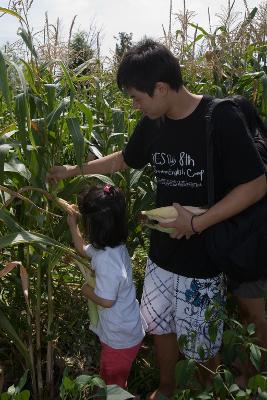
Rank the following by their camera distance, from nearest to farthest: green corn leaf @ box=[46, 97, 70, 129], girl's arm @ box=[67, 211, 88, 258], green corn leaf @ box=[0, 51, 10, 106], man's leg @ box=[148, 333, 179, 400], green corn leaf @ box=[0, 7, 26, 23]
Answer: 1. green corn leaf @ box=[0, 51, 10, 106]
2. green corn leaf @ box=[0, 7, 26, 23]
3. green corn leaf @ box=[46, 97, 70, 129]
4. girl's arm @ box=[67, 211, 88, 258]
5. man's leg @ box=[148, 333, 179, 400]

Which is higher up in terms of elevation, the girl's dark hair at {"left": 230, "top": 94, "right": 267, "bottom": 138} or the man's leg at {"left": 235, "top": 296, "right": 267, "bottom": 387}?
the girl's dark hair at {"left": 230, "top": 94, "right": 267, "bottom": 138}

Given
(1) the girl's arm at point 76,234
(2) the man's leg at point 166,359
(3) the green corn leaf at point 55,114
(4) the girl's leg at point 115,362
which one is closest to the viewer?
(3) the green corn leaf at point 55,114

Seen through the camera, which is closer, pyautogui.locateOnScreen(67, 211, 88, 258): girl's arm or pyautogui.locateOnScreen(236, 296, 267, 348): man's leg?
pyautogui.locateOnScreen(67, 211, 88, 258): girl's arm

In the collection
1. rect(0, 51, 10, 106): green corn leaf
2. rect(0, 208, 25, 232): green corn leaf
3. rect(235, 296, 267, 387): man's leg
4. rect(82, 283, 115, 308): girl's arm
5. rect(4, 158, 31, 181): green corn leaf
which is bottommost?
rect(235, 296, 267, 387): man's leg

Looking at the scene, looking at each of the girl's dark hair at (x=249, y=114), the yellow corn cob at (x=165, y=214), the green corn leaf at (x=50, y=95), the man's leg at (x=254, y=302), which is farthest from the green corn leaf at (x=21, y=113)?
the man's leg at (x=254, y=302)

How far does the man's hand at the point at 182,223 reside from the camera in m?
1.77

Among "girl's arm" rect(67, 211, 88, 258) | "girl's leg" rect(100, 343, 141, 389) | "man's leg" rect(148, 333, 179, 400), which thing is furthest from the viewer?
"man's leg" rect(148, 333, 179, 400)

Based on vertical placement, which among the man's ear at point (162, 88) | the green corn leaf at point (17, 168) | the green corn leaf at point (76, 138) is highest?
the man's ear at point (162, 88)

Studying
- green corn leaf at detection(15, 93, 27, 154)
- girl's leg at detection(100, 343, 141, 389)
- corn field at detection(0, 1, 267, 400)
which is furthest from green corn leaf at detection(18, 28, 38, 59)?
girl's leg at detection(100, 343, 141, 389)

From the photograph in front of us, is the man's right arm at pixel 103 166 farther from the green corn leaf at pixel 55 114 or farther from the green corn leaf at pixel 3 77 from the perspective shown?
the green corn leaf at pixel 3 77

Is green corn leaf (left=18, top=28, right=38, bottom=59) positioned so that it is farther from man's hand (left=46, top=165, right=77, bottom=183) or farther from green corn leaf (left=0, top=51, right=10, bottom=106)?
man's hand (left=46, top=165, right=77, bottom=183)

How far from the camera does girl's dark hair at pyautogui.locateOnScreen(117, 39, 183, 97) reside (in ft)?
5.41

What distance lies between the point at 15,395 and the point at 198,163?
0.92 m

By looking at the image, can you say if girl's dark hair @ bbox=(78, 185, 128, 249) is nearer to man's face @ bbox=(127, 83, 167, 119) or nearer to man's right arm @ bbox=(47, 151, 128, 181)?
man's right arm @ bbox=(47, 151, 128, 181)
